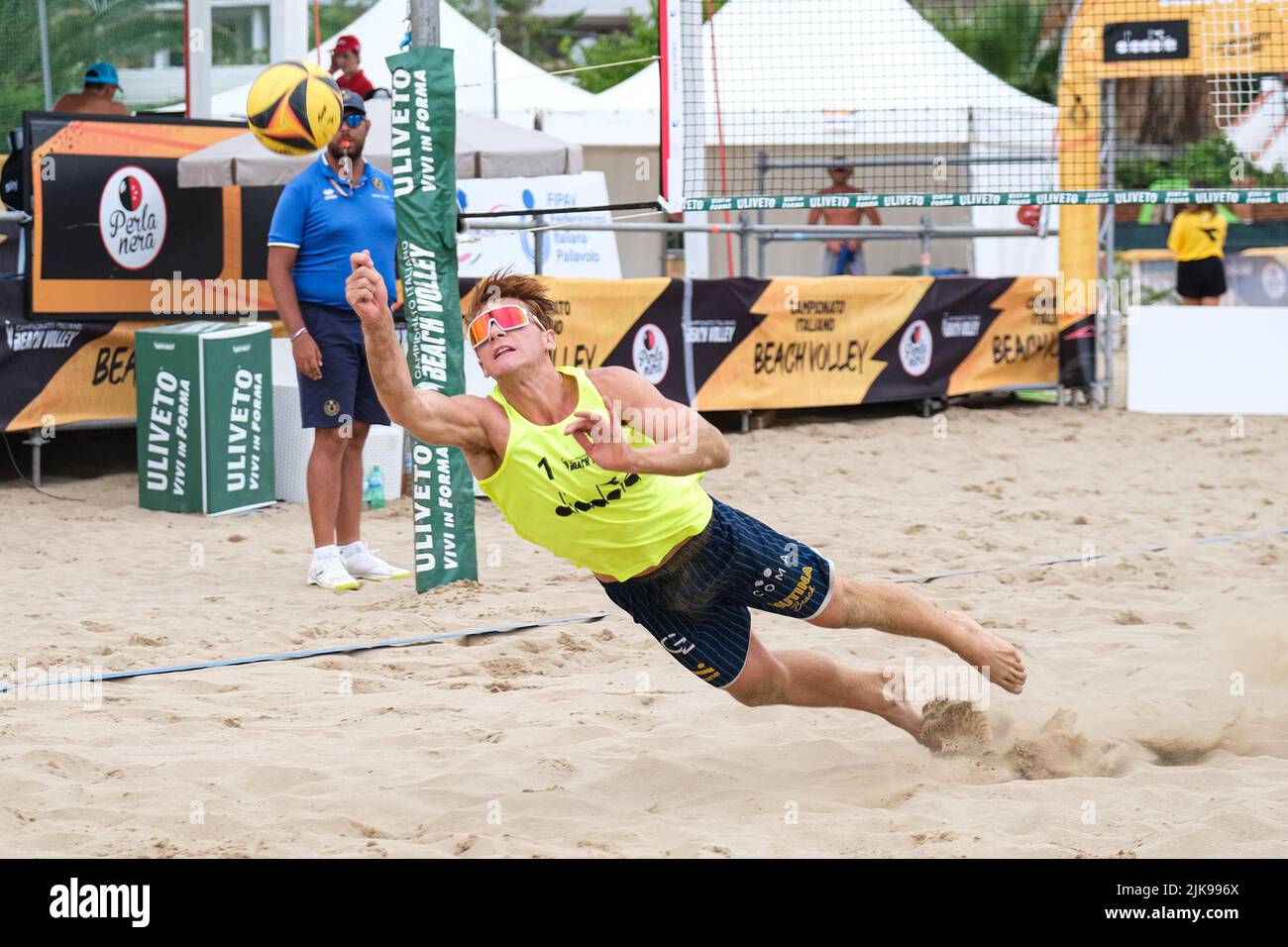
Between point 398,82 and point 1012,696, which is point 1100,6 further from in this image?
point 1012,696

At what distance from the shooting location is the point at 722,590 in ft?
12.3

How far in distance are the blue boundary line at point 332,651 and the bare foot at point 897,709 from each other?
1714mm

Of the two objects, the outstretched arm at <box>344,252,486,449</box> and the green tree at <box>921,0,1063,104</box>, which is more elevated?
the green tree at <box>921,0,1063,104</box>

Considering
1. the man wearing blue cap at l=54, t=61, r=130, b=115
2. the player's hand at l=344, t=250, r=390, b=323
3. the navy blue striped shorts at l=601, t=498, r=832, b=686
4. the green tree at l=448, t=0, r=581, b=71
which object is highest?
the green tree at l=448, t=0, r=581, b=71

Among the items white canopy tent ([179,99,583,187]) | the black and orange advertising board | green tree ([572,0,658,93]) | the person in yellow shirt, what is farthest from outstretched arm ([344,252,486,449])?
green tree ([572,0,658,93])

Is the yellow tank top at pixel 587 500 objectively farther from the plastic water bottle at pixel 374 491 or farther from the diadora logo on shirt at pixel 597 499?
the plastic water bottle at pixel 374 491

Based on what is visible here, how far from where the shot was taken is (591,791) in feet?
12.3

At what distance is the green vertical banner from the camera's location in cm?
584

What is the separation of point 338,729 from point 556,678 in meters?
0.87

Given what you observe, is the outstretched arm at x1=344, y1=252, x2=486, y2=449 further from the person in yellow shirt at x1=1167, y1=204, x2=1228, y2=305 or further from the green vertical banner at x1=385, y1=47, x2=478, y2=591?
the person in yellow shirt at x1=1167, y1=204, x2=1228, y2=305

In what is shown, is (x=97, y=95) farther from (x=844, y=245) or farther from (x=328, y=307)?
(x=844, y=245)

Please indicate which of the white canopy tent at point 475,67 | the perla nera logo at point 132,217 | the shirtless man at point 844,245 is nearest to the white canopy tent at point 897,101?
the white canopy tent at point 475,67

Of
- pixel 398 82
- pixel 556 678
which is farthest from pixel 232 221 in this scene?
pixel 556 678

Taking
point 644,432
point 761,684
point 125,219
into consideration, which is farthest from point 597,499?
point 125,219
